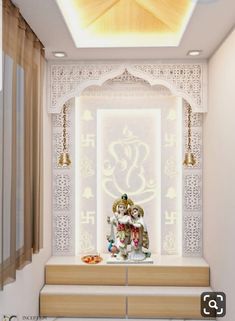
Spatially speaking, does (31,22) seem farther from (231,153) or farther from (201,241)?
(201,241)

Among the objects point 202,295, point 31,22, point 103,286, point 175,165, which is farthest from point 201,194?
point 31,22

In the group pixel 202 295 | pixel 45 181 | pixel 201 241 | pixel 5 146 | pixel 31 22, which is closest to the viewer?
pixel 5 146

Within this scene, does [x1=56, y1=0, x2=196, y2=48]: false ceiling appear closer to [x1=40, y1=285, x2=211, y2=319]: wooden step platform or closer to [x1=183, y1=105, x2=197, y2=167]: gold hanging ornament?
[x1=183, y1=105, x2=197, y2=167]: gold hanging ornament

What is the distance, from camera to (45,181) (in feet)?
12.7

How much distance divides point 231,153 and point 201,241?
147cm

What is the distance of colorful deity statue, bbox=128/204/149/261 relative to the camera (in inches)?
151

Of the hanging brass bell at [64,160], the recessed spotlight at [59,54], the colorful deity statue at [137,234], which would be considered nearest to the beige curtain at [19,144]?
the recessed spotlight at [59,54]

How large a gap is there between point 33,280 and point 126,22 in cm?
228

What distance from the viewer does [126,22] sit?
3402mm

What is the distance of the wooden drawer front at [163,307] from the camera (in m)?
3.53

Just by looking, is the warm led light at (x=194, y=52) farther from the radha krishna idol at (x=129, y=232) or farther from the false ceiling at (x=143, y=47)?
the radha krishna idol at (x=129, y=232)

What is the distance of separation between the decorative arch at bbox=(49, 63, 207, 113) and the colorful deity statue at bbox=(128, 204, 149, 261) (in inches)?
45.5

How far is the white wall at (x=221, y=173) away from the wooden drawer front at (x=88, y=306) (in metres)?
0.88

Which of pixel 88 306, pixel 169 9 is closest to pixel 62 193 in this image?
pixel 88 306
